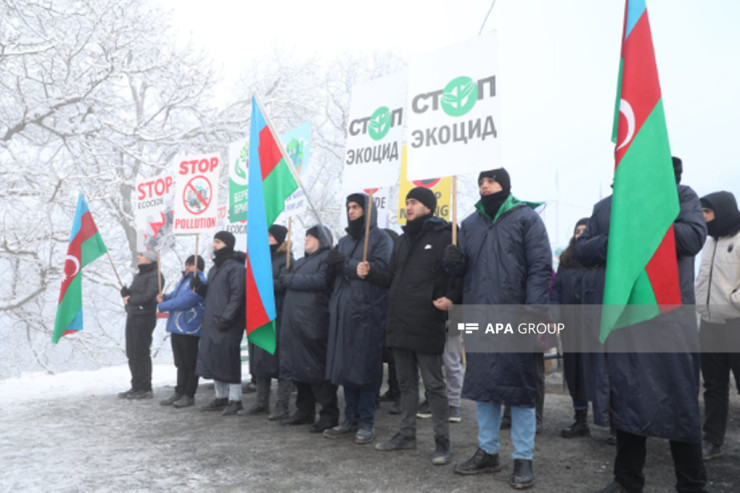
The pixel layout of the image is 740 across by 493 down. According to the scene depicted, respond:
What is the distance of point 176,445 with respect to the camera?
Result: 207 inches

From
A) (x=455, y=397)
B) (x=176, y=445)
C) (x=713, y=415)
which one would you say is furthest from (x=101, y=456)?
(x=713, y=415)

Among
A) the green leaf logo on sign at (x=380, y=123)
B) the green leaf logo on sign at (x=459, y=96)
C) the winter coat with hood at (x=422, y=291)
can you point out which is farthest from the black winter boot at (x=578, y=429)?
the green leaf logo on sign at (x=380, y=123)

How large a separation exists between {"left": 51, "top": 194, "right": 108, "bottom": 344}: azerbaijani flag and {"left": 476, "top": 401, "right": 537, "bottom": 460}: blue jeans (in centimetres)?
583

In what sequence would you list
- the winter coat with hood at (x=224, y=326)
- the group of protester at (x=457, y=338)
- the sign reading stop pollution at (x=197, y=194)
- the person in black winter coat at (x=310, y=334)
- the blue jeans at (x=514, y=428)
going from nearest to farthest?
the group of protester at (x=457, y=338) → the blue jeans at (x=514, y=428) → the person in black winter coat at (x=310, y=334) → the winter coat with hood at (x=224, y=326) → the sign reading stop pollution at (x=197, y=194)

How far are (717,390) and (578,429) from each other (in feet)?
3.97

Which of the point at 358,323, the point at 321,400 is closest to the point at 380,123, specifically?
the point at 358,323

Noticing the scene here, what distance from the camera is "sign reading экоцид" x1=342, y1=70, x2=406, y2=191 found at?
5496 mm

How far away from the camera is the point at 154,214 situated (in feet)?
26.8

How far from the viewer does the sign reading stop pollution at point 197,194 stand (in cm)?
758

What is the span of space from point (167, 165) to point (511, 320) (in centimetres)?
1338

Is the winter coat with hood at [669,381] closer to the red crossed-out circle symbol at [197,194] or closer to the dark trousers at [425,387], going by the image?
the dark trousers at [425,387]

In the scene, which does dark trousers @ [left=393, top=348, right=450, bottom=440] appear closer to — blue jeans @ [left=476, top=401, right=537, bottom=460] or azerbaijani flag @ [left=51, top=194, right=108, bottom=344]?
blue jeans @ [left=476, top=401, right=537, bottom=460]

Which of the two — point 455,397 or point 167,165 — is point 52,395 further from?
point 167,165

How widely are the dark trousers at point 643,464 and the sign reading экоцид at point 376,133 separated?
2882mm
